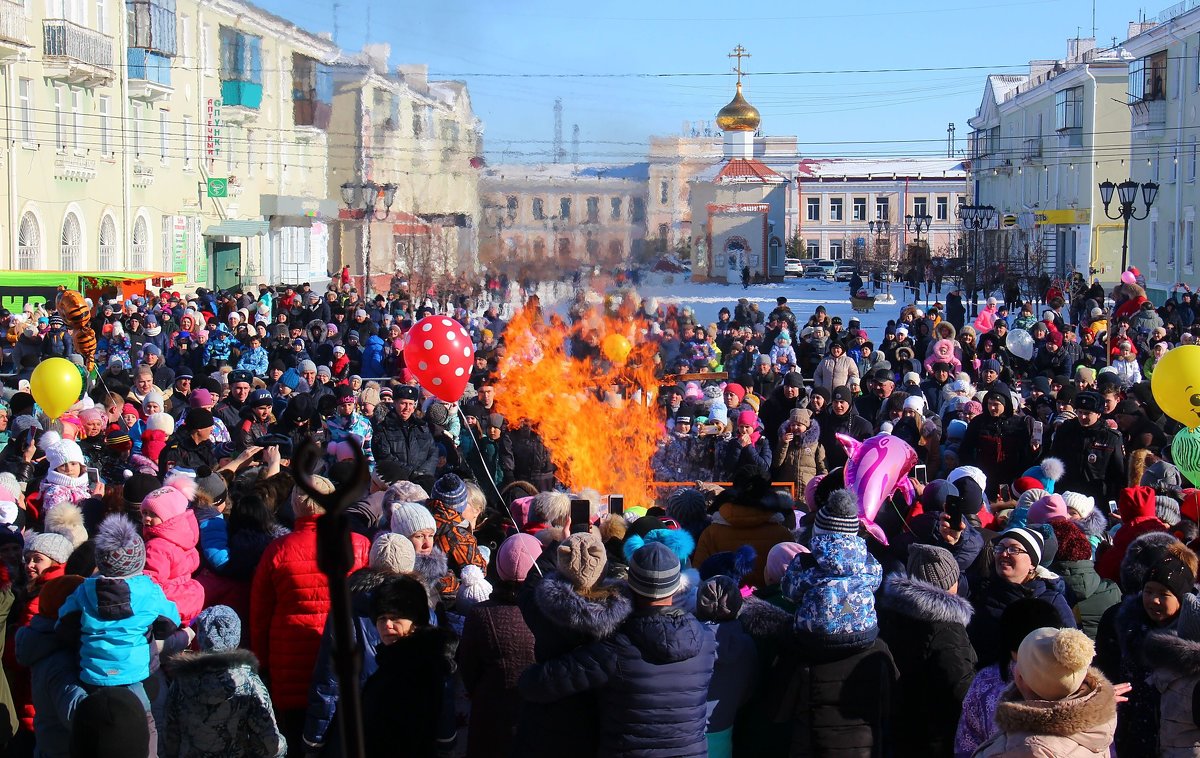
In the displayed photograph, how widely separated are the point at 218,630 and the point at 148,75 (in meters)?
34.0

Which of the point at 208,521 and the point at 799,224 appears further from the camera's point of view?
the point at 799,224

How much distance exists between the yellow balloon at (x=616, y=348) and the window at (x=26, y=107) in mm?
18732

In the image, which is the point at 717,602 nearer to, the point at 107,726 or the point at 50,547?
the point at 107,726

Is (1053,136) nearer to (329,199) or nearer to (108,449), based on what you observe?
(329,199)

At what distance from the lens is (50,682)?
16.9ft

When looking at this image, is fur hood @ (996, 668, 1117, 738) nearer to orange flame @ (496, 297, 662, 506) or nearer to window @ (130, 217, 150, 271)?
orange flame @ (496, 297, 662, 506)

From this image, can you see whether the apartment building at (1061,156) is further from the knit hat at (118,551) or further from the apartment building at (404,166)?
the knit hat at (118,551)

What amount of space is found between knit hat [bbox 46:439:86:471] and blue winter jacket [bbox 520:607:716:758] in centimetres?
481

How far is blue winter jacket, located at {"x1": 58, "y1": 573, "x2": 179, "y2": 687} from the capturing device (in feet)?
16.7

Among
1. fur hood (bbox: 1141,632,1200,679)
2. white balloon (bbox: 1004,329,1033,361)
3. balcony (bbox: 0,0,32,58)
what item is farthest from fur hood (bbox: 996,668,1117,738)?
balcony (bbox: 0,0,32,58)

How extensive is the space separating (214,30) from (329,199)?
9818 millimetres

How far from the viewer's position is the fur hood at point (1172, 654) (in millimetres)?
4848

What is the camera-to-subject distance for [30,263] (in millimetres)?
29797

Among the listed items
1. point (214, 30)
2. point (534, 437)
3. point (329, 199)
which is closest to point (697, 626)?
point (534, 437)
